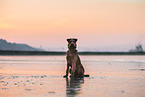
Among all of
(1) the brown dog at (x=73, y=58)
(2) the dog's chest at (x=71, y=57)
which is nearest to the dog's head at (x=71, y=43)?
(1) the brown dog at (x=73, y=58)

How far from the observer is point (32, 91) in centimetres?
1098

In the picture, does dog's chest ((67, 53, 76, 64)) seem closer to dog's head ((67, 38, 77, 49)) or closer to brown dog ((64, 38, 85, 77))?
brown dog ((64, 38, 85, 77))

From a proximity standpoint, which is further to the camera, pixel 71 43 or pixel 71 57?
pixel 71 57

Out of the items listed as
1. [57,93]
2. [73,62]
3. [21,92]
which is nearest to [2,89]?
[21,92]

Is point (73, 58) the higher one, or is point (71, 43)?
point (71, 43)

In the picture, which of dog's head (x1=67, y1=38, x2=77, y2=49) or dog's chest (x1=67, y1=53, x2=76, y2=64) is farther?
dog's chest (x1=67, y1=53, x2=76, y2=64)

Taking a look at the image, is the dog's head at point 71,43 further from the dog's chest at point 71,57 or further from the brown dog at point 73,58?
the dog's chest at point 71,57

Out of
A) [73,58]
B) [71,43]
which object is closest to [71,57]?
[73,58]

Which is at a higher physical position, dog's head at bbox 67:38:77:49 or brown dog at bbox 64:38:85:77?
dog's head at bbox 67:38:77:49

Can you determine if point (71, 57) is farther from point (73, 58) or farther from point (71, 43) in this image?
point (71, 43)

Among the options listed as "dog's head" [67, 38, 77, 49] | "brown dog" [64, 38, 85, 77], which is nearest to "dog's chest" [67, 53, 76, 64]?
"brown dog" [64, 38, 85, 77]

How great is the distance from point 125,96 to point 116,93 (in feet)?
2.22

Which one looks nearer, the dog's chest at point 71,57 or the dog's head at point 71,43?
the dog's head at point 71,43

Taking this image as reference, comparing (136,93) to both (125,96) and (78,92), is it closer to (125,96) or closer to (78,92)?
(125,96)
